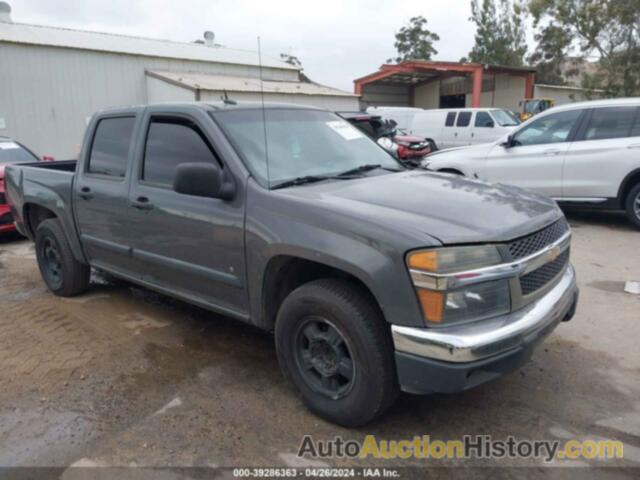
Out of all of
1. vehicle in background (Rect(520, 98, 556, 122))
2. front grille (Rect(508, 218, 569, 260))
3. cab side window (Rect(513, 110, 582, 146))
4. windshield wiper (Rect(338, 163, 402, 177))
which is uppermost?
vehicle in background (Rect(520, 98, 556, 122))

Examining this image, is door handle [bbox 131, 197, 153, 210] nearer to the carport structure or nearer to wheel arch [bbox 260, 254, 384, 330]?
wheel arch [bbox 260, 254, 384, 330]

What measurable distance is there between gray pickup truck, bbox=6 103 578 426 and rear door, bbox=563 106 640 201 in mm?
4645

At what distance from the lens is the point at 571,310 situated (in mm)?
3260

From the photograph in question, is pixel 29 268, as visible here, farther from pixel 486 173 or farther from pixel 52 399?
pixel 486 173

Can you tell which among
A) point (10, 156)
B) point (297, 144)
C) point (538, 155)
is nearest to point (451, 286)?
point (297, 144)

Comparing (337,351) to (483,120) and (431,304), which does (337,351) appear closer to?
(431,304)

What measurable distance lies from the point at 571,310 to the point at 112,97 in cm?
1812

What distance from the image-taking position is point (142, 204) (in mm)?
3877

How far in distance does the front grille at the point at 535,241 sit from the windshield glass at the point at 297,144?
4.26 feet

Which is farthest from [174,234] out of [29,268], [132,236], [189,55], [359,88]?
[359,88]

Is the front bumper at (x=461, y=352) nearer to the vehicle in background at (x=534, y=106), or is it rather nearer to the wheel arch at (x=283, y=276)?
the wheel arch at (x=283, y=276)

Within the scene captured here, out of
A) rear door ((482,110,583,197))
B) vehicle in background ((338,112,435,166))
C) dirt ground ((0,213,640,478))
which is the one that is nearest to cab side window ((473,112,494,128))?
vehicle in background ((338,112,435,166))

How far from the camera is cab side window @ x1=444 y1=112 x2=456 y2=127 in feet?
59.8

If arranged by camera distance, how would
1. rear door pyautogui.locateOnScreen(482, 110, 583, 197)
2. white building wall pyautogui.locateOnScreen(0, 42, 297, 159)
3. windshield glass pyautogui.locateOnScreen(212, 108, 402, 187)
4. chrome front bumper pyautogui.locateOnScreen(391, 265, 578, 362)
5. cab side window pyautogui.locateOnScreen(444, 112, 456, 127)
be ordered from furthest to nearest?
1. cab side window pyautogui.locateOnScreen(444, 112, 456, 127)
2. white building wall pyautogui.locateOnScreen(0, 42, 297, 159)
3. rear door pyautogui.locateOnScreen(482, 110, 583, 197)
4. windshield glass pyautogui.locateOnScreen(212, 108, 402, 187)
5. chrome front bumper pyautogui.locateOnScreen(391, 265, 578, 362)
